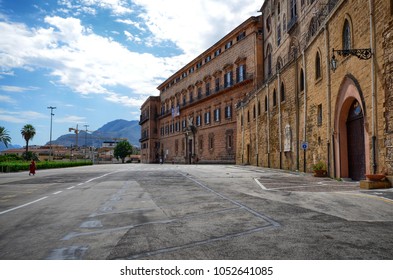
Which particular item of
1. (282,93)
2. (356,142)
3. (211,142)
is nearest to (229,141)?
(211,142)

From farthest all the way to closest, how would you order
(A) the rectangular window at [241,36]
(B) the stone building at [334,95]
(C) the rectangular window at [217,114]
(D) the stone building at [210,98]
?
(C) the rectangular window at [217,114] < (A) the rectangular window at [241,36] < (D) the stone building at [210,98] < (B) the stone building at [334,95]

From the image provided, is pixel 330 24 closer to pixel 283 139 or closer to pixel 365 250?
pixel 283 139

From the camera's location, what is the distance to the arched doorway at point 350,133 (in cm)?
1473

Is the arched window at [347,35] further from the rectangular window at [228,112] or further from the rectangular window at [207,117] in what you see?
the rectangular window at [207,117]

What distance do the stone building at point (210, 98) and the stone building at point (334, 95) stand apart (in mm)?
13143

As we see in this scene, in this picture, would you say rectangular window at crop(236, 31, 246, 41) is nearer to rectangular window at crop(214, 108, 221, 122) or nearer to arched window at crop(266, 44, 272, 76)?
arched window at crop(266, 44, 272, 76)

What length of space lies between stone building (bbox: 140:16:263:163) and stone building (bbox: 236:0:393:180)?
43.1 feet

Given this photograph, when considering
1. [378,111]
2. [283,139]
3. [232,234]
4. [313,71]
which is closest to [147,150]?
[283,139]

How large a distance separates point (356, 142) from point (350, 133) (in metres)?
0.72

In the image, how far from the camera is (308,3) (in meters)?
27.9

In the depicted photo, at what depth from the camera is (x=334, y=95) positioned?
16797 millimetres

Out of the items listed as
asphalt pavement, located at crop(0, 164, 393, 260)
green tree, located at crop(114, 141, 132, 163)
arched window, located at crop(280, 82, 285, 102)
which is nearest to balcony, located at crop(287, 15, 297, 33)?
arched window, located at crop(280, 82, 285, 102)

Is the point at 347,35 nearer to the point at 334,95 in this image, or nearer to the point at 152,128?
the point at 334,95

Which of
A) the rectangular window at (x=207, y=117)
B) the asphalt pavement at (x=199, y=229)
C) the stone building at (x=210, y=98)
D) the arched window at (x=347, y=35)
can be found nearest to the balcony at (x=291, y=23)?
the stone building at (x=210, y=98)
